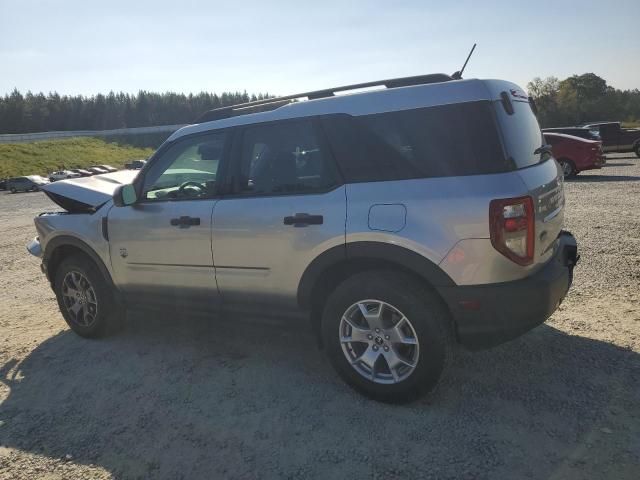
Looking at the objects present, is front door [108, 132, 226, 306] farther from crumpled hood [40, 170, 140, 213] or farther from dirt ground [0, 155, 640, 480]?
dirt ground [0, 155, 640, 480]

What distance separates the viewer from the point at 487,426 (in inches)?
112

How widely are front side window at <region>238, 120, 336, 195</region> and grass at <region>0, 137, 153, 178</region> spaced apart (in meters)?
56.2

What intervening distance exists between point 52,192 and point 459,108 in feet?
12.6

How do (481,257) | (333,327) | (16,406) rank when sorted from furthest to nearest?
(16,406)
(333,327)
(481,257)

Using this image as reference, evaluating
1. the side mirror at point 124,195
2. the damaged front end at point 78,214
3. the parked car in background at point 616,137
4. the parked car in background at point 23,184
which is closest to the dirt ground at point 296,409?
the damaged front end at point 78,214

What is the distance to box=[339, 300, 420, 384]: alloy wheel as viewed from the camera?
9.91 feet

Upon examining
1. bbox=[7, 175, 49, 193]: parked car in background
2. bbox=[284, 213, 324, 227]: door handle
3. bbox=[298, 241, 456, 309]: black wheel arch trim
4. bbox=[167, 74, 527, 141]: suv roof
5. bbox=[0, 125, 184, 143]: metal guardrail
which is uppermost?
bbox=[0, 125, 184, 143]: metal guardrail

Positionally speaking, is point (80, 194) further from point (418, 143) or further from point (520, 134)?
point (520, 134)

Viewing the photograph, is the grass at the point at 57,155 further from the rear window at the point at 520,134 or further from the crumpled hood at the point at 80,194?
the rear window at the point at 520,134

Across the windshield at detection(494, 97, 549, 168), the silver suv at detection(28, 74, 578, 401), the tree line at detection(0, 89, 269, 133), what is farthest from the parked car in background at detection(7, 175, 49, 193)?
the tree line at detection(0, 89, 269, 133)

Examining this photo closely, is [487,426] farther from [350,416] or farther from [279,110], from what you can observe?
[279,110]

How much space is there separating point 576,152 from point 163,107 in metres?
129

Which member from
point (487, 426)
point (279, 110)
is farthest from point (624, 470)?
point (279, 110)

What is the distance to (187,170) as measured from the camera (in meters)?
4.03
